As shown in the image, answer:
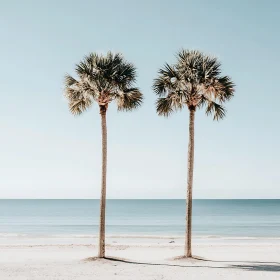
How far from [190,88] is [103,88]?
423cm

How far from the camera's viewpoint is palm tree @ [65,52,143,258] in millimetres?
19156

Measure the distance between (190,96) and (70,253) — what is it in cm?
1116

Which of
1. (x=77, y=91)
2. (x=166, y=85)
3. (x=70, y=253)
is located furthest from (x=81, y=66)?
(x=70, y=253)

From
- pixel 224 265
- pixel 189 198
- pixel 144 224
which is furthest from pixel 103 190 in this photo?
pixel 144 224

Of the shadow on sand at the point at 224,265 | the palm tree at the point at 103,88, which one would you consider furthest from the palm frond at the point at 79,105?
the shadow on sand at the point at 224,265

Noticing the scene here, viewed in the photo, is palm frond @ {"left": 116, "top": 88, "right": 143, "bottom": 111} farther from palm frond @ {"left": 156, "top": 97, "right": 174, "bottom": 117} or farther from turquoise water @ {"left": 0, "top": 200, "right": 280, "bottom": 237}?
turquoise water @ {"left": 0, "top": 200, "right": 280, "bottom": 237}

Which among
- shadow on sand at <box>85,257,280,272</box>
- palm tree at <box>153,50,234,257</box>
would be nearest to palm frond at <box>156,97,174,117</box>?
palm tree at <box>153,50,234,257</box>

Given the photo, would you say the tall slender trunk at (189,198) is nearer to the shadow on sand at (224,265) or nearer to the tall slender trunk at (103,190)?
the shadow on sand at (224,265)

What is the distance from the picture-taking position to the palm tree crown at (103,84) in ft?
62.8

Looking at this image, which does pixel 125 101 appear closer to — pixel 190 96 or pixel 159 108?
pixel 159 108

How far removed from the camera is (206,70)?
1953cm

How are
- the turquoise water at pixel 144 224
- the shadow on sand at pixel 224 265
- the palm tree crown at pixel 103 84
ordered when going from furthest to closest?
the turquoise water at pixel 144 224
the palm tree crown at pixel 103 84
the shadow on sand at pixel 224 265

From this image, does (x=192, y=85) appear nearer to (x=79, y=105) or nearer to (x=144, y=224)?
(x=79, y=105)

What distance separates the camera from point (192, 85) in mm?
19781
